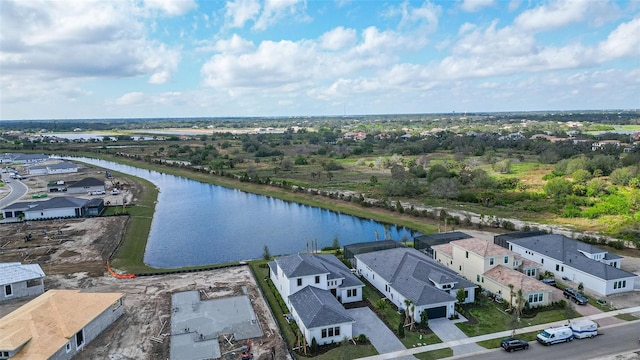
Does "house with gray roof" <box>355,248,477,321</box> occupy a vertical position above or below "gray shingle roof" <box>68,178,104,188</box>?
below

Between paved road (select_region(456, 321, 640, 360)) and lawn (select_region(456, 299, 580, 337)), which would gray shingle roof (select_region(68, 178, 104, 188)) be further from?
paved road (select_region(456, 321, 640, 360))

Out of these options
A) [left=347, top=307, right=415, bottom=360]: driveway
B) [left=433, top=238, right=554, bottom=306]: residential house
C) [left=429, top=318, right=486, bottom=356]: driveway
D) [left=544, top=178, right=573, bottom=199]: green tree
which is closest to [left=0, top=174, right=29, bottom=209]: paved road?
[left=347, top=307, right=415, bottom=360]: driveway

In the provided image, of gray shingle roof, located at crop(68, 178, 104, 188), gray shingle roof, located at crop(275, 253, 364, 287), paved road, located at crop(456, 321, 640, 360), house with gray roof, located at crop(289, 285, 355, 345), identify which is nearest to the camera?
paved road, located at crop(456, 321, 640, 360)

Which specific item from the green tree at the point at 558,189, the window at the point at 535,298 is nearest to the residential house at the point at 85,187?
the window at the point at 535,298

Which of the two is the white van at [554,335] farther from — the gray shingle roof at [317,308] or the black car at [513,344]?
the gray shingle roof at [317,308]

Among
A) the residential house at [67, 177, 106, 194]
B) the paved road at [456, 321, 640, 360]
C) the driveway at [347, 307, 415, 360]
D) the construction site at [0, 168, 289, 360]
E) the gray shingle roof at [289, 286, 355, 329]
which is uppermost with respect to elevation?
Answer: the residential house at [67, 177, 106, 194]

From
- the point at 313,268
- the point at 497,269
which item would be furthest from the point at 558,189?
the point at 313,268
